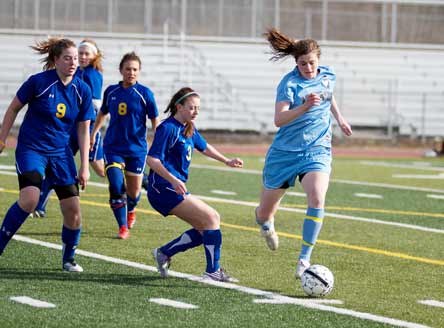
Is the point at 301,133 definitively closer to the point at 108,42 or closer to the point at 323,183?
the point at 323,183

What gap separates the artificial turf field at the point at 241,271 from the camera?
22.2ft

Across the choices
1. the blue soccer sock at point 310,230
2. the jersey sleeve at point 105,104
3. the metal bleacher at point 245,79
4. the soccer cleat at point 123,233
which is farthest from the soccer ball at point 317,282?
the metal bleacher at point 245,79

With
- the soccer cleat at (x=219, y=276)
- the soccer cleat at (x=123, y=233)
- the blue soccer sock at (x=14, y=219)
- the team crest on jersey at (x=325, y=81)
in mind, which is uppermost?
the team crest on jersey at (x=325, y=81)

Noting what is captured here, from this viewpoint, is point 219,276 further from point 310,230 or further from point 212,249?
point 310,230

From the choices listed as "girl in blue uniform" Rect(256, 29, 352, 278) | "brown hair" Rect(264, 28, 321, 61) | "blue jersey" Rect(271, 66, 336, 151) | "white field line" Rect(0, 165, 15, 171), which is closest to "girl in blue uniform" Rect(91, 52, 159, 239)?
"brown hair" Rect(264, 28, 321, 61)

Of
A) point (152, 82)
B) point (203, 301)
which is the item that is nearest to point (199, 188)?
point (203, 301)

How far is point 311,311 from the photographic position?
7.05 metres

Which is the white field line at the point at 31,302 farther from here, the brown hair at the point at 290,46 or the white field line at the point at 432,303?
the brown hair at the point at 290,46

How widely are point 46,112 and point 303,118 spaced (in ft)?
6.50

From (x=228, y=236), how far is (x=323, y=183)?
2690mm

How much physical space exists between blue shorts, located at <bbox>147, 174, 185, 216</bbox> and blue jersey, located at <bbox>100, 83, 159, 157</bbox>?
2578 millimetres

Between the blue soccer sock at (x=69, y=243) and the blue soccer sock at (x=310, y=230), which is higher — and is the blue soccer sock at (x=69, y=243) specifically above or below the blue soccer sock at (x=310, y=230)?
below

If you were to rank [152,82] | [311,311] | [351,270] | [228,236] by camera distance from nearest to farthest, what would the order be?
[311,311] → [351,270] → [228,236] → [152,82]

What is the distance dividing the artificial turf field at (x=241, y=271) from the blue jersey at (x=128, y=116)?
0.86 metres
